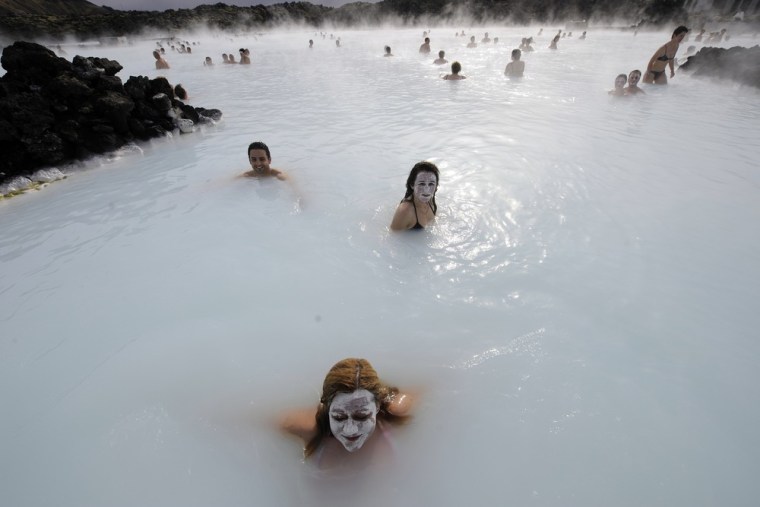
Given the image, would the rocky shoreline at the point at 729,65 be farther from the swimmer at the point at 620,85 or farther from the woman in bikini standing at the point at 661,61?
the swimmer at the point at 620,85

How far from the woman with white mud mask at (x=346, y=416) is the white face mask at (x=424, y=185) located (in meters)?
2.37

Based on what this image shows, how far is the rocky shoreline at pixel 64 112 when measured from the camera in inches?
A: 260

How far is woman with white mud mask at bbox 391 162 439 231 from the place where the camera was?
394 cm

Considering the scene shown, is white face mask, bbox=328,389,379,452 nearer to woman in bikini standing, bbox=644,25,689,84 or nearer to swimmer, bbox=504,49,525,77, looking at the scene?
swimmer, bbox=504,49,525,77

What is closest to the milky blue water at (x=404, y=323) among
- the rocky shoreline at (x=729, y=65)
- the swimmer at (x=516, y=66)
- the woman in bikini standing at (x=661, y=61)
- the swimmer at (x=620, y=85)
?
the swimmer at (x=620, y=85)

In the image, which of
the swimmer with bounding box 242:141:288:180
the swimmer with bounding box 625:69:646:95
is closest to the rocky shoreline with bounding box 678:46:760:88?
the swimmer with bounding box 625:69:646:95

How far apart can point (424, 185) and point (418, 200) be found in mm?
346

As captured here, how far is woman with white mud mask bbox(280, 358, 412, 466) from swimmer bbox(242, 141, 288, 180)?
4.70 meters

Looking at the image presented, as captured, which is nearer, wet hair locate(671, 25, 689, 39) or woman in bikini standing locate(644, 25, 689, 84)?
wet hair locate(671, 25, 689, 39)

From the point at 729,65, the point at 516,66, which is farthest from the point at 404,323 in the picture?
the point at 729,65

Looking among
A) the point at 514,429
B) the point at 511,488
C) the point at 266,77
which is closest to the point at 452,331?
the point at 514,429

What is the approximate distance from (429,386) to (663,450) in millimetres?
1655

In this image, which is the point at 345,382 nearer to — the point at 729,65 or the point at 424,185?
the point at 424,185

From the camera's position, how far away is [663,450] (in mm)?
2461
